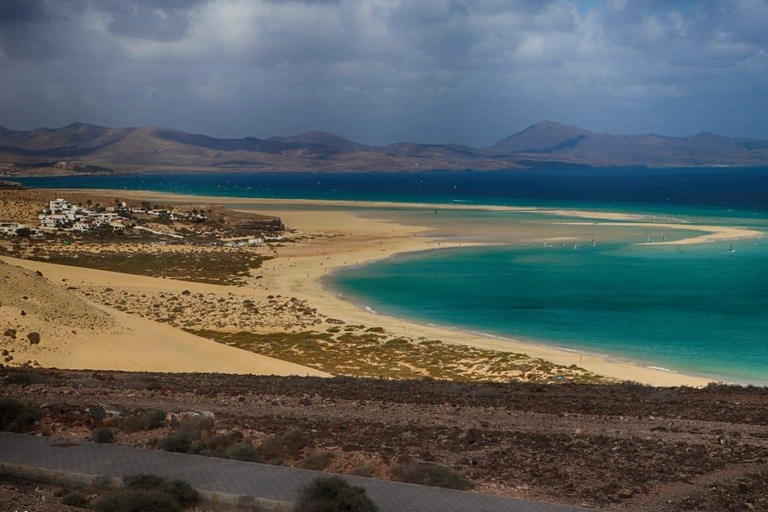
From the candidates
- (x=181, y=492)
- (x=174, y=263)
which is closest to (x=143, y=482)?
(x=181, y=492)

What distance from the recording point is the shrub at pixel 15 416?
1196 cm

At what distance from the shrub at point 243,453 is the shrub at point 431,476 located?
71.4 inches

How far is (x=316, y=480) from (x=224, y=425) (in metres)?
3.95

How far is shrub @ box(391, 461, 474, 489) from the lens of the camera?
9.59 metres

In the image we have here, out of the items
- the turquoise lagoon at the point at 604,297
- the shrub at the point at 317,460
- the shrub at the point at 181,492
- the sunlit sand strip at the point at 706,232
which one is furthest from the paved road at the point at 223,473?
the sunlit sand strip at the point at 706,232

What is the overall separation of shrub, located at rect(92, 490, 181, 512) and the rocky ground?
80.4 inches

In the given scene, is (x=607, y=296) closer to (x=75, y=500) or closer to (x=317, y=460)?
(x=317, y=460)

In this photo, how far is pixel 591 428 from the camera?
13.0 meters

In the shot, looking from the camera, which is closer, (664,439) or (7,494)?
(7,494)

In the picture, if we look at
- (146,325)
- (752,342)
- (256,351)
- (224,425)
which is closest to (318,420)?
(224,425)

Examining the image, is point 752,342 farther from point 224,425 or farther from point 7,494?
point 7,494

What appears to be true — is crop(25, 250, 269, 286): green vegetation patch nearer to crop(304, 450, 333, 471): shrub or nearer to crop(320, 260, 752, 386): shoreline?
crop(320, 260, 752, 386): shoreline

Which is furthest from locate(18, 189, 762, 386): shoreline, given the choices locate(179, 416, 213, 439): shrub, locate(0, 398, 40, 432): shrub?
locate(0, 398, 40, 432): shrub

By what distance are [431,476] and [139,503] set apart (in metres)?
3.23
